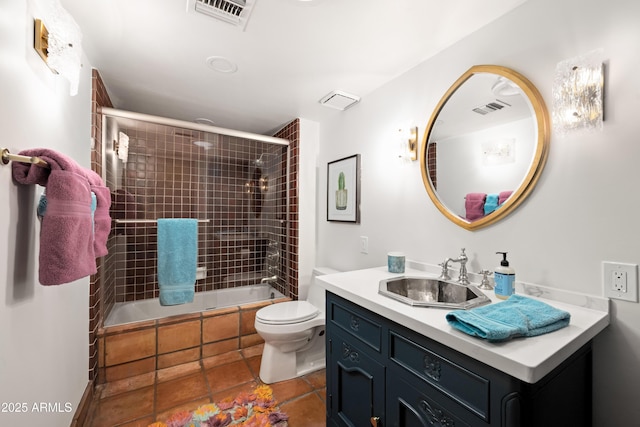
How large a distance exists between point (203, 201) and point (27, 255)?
1821 millimetres

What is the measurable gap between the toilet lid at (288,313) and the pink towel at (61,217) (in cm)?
115

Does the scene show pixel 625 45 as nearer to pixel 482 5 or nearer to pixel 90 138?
pixel 482 5

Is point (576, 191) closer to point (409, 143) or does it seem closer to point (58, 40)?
point (409, 143)

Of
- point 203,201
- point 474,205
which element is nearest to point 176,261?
point 203,201

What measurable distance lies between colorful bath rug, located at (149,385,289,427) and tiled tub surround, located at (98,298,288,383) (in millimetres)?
581

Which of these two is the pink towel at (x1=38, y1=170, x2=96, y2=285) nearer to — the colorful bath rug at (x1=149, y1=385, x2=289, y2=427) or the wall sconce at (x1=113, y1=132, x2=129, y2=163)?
the colorful bath rug at (x1=149, y1=385, x2=289, y2=427)

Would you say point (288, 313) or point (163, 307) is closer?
point (288, 313)

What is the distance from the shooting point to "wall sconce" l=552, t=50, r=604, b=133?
0.93 m

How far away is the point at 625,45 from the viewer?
889mm

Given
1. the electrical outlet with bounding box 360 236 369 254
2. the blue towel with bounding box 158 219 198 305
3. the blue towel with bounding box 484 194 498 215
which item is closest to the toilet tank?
the electrical outlet with bounding box 360 236 369 254

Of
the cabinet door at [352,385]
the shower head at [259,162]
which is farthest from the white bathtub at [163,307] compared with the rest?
the shower head at [259,162]

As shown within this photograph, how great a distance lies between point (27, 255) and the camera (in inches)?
36.5

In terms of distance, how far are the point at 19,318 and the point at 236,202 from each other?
211cm

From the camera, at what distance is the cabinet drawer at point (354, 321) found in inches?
41.4
